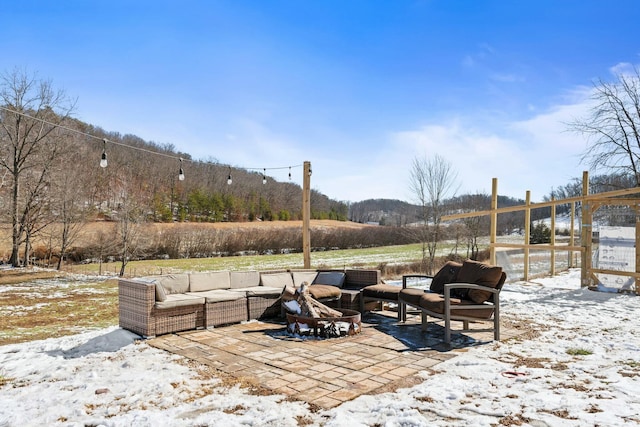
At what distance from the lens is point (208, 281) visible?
607 centimetres

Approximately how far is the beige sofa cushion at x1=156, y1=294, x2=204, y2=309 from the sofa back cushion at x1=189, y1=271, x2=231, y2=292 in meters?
0.34

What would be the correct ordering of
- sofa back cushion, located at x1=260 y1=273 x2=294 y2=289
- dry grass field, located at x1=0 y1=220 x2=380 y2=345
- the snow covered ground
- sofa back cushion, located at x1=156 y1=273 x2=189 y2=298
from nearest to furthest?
the snow covered ground < sofa back cushion, located at x1=156 y1=273 x2=189 y2=298 < dry grass field, located at x1=0 y1=220 x2=380 y2=345 < sofa back cushion, located at x1=260 y1=273 x2=294 y2=289

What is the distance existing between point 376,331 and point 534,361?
6.19 feet

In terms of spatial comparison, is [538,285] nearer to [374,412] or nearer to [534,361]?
[534,361]

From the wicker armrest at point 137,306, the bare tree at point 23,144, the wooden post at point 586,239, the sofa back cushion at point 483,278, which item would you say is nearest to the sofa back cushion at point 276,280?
the wicker armrest at point 137,306

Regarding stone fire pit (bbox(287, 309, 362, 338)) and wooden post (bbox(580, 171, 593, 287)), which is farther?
wooden post (bbox(580, 171, 593, 287))

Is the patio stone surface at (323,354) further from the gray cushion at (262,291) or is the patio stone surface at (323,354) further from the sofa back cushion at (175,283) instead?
the sofa back cushion at (175,283)

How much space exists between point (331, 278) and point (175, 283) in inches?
98.0

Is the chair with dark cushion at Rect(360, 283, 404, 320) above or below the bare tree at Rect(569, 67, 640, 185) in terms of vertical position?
below

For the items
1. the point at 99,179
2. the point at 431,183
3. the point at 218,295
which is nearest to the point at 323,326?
the point at 218,295

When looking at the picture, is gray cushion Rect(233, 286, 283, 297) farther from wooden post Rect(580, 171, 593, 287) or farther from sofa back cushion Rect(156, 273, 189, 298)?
wooden post Rect(580, 171, 593, 287)

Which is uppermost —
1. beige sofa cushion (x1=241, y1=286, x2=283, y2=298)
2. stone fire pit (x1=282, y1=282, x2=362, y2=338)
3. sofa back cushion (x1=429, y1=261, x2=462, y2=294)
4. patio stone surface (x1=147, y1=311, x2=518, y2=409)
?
sofa back cushion (x1=429, y1=261, x2=462, y2=294)

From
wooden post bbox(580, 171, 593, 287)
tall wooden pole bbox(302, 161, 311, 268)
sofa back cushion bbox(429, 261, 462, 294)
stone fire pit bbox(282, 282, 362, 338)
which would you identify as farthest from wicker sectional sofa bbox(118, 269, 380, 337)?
wooden post bbox(580, 171, 593, 287)

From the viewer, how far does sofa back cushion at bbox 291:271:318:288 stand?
691cm
